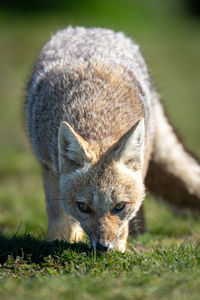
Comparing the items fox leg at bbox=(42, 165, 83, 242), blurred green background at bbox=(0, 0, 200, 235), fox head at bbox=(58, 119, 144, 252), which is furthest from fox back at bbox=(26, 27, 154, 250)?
blurred green background at bbox=(0, 0, 200, 235)

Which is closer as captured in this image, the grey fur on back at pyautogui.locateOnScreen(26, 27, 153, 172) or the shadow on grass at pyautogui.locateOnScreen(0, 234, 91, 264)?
the shadow on grass at pyautogui.locateOnScreen(0, 234, 91, 264)

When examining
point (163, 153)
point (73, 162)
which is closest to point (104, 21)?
point (163, 153)

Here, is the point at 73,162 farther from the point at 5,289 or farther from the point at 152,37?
the point at 152,37

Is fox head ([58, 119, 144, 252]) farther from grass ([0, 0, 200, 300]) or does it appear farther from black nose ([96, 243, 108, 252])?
grass ([0, 0, 200, 300])

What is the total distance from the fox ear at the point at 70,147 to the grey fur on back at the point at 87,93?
27 cm

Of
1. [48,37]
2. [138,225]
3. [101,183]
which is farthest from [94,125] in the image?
[48,37]

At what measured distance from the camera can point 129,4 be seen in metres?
28.1

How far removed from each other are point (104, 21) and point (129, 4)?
376 centimetres

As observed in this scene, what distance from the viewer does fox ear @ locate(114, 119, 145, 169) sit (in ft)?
16.1

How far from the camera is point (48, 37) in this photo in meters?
18.4

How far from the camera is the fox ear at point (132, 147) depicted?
4.91 m

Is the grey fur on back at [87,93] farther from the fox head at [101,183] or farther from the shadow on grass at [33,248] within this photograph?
the shadow on grass at [33,248]

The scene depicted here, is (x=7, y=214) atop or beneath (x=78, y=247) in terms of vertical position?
beneath

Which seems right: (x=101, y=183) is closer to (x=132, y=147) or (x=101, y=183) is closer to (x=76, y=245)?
(x=132, y=147)
